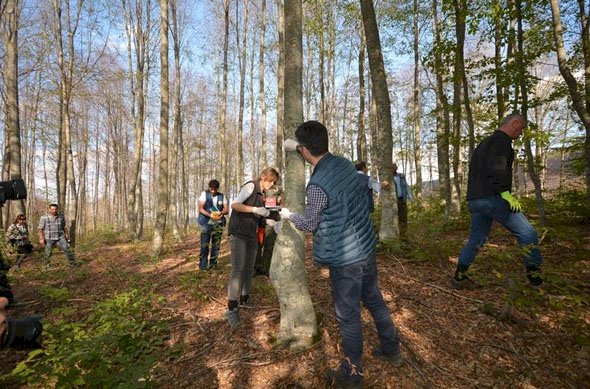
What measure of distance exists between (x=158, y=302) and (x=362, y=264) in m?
4.17

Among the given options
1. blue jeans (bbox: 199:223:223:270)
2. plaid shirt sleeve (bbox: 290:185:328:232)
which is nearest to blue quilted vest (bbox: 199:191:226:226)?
blue jeans (bbox: 199:223:223:270)

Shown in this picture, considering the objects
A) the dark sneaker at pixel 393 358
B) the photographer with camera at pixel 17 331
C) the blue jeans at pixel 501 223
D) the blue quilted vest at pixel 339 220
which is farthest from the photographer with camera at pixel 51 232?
the blue jeans at pixel 501 223

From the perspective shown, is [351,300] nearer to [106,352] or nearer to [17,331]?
[17,331]

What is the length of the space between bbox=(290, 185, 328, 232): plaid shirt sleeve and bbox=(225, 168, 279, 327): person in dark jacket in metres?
1.47

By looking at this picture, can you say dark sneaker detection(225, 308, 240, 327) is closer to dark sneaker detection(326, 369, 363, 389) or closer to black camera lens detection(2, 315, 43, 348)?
dark sneaker detection(326, 369, 363, 389)

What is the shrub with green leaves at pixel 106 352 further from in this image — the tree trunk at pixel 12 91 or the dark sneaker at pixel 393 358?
the tree trunk at pixel 12 91

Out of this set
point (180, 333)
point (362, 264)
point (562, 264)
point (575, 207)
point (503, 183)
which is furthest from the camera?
point (575, 207)

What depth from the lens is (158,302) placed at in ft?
16.9

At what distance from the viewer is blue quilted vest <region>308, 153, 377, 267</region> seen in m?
2.39

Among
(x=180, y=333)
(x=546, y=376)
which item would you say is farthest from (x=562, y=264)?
(x=180, y=333)

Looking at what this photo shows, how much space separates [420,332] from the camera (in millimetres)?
3213

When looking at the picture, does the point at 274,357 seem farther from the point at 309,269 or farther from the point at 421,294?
the point at 309,269

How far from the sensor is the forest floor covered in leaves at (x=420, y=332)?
2.62 meters

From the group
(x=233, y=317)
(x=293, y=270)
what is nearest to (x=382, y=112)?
(x=293, y=270)
